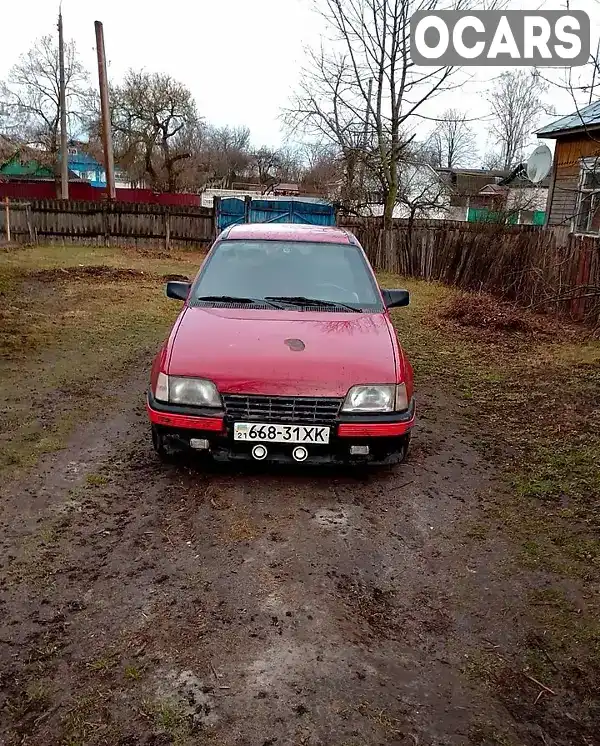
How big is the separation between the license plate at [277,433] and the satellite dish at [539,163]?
14.4 m

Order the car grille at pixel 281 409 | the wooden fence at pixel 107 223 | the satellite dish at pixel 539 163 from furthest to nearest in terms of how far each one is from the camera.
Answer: the wooden fence at pixel 107 223 → the satellite dish at pixel 539 163 → the car grille at pixel 281 409

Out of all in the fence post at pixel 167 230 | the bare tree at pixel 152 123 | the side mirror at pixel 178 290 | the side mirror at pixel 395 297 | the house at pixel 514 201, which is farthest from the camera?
the bare tree at pixel 152 123

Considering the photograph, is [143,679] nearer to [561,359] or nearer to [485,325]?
[561,359]

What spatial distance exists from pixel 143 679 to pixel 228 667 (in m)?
0.33

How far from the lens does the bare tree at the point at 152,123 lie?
4016 cm

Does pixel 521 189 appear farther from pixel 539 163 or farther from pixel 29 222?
pixel 29 222

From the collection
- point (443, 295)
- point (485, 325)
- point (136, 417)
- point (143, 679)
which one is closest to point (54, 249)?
point (443, 295)

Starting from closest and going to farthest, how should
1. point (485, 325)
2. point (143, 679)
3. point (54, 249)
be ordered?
point (143, 679) → point (485, 325) → point (54, 249)

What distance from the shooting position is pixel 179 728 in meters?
2.13

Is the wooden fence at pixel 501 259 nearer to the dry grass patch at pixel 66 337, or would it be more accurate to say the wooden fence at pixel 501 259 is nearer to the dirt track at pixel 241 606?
the dirt track at pixel 241 606

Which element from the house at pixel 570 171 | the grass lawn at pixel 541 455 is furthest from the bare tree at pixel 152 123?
the grass lawn at pixel 541 455

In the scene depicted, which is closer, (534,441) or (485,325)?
(534,441)

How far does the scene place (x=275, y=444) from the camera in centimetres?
385

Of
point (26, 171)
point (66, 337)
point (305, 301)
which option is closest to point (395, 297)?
point (305, 301)
